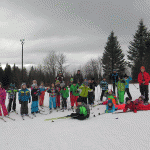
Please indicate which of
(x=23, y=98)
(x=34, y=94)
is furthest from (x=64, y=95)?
(x=23, y=98)

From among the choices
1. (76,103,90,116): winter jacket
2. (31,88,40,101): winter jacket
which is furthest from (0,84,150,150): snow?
(31,88,40,101): winter jacket

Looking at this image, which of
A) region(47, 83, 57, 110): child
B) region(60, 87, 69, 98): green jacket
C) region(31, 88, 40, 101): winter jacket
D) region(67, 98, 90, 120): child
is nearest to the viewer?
region(67, 98, 90, 120): child

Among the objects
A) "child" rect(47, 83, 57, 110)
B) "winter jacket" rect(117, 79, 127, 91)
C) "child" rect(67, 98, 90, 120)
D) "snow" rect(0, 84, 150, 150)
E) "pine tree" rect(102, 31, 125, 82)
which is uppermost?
"pine tree" rect(102, 31, 125, 82)

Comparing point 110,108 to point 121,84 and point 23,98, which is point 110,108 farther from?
point 23,98

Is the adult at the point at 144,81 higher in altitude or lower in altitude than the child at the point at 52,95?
higher

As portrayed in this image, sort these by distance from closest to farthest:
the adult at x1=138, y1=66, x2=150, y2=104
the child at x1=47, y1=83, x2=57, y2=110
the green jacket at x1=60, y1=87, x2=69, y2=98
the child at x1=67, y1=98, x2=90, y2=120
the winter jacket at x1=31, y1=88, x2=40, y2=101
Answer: the child at x1=67, y1=98, x2=90, y2=120
the winter jacket at x1=31, y1=88, x2=40, y2=101
the adult at x1=138, y1=66, x2=150, y2=104
the child at x1=47, y1=83, x2=57, y2=110
the green jacket at x1=60, y1=87, x2=69, y2=98

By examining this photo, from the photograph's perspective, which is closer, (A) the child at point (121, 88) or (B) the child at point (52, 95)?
(B) the child at point (52, 95)

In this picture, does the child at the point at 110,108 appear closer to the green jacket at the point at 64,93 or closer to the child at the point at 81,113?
the child at the point at 81,113

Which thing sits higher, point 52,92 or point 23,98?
point 52,92

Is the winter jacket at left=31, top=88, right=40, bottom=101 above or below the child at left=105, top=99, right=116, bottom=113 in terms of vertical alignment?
above

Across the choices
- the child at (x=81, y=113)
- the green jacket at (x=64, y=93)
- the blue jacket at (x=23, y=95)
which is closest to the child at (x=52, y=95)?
the green jacket at (x=64, y=93)

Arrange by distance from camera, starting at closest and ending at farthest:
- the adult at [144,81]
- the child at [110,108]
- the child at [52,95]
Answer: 1. the child at [110,108]
2. the adult at [144,81]
3. the child at [52,95]

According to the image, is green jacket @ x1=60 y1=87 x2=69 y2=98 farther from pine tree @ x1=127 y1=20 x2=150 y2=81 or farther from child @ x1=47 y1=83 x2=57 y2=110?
pine tree @ x1=127 y1=20 x2=150 y2=81

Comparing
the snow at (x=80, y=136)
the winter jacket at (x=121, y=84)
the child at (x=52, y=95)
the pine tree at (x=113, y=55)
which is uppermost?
Answer: the pine tree at (x=113, y=55)
